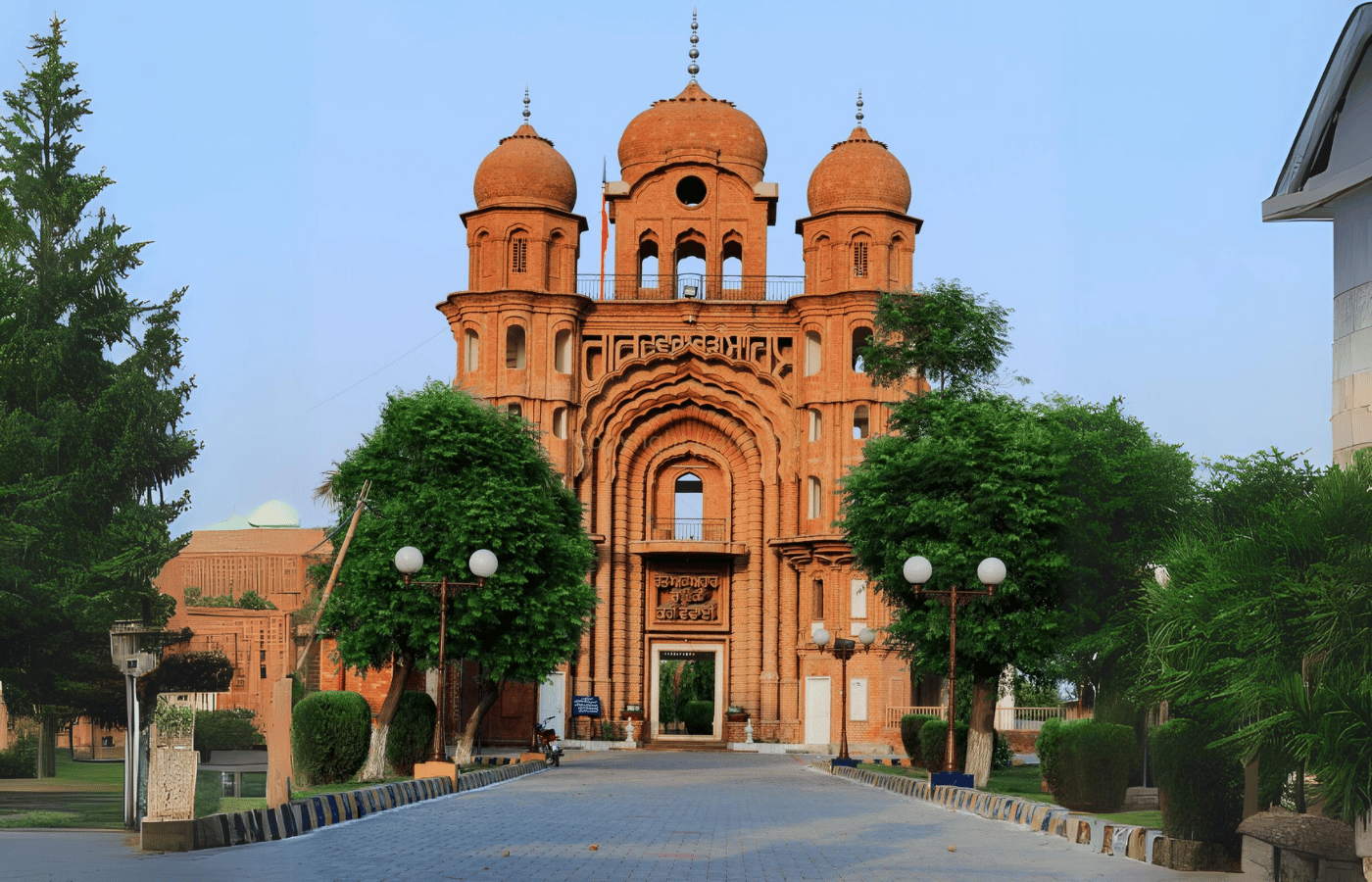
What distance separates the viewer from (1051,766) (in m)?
20.9

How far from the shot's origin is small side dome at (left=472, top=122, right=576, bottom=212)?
158ft

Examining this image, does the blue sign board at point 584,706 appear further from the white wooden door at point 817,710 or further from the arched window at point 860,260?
the arched window at point 860,260

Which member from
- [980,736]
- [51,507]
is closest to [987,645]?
[980,736]

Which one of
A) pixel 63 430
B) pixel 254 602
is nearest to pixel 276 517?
pixel 254 602

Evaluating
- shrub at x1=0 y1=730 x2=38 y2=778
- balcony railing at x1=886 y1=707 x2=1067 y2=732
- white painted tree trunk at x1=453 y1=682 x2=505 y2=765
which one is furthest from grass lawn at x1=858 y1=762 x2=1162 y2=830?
shrub at x1=0 y1=730 x2=38 y2=778

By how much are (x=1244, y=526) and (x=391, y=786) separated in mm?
11215

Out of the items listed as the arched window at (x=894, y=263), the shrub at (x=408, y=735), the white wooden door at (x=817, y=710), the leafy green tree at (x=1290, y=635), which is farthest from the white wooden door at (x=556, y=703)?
the leafy green tree at (x=1290, y=635)

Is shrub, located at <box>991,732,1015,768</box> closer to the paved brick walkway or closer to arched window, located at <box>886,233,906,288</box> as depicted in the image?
arched window, located at <box>886,233,906,288</box>

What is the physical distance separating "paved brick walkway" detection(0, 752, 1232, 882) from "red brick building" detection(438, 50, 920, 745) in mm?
25473

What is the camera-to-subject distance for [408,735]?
91.9 ft

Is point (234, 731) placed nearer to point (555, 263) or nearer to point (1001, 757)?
point (555, 263)

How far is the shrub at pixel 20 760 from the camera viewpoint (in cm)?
2578

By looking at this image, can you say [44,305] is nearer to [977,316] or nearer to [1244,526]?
[977,316]

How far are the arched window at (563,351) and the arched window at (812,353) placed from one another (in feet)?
24.5
